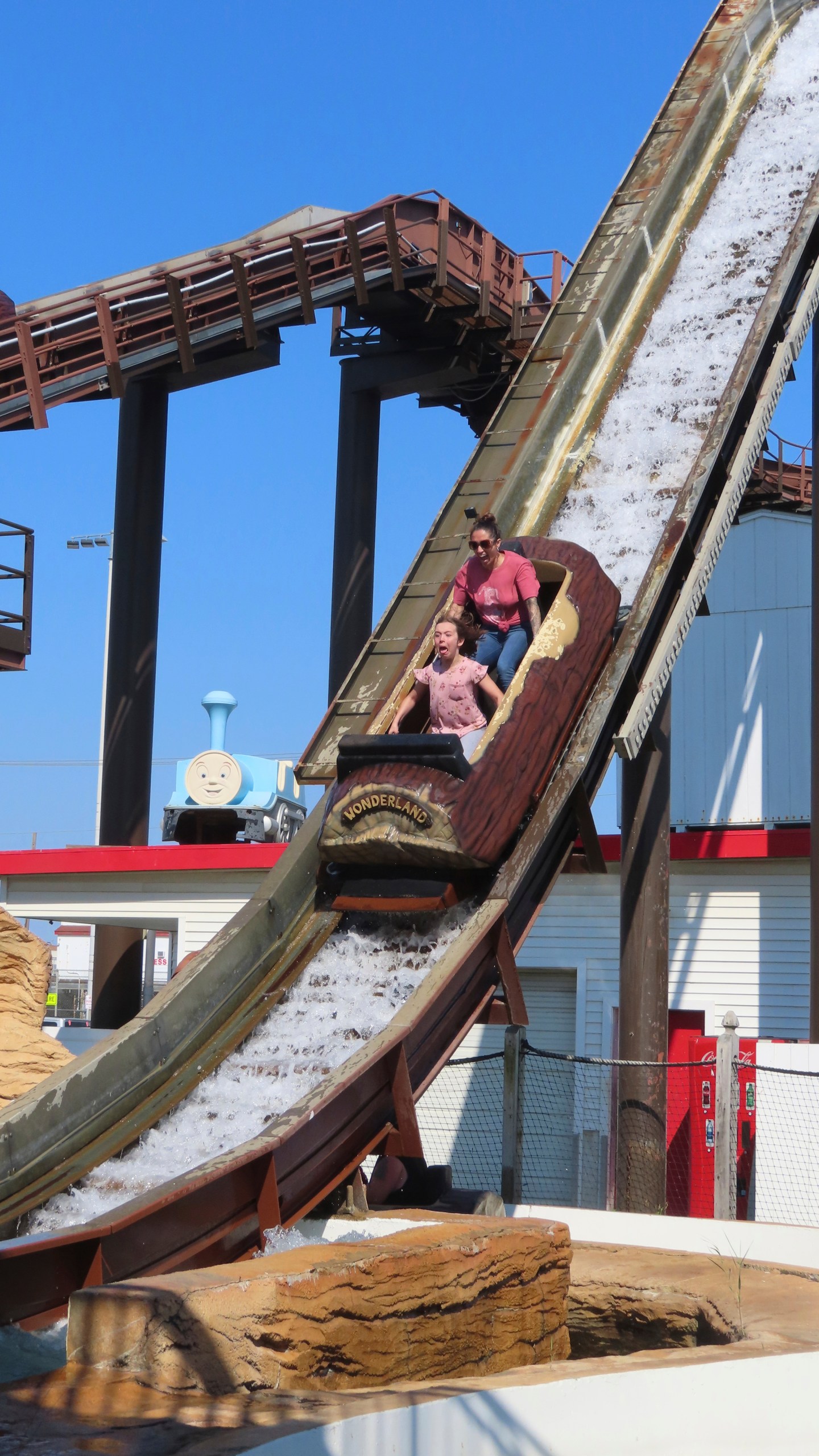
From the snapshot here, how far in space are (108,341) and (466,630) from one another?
21.3 ft

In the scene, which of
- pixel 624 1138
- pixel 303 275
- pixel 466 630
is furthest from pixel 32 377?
pixel 624 1138

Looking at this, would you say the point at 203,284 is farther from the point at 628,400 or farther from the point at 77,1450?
the point at 77,1450

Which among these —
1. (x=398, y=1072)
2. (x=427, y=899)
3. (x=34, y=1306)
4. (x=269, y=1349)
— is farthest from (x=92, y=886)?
(x=269, y=1349)

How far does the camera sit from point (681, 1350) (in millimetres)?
4555

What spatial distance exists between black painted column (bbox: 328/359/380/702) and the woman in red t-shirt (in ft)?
23.1

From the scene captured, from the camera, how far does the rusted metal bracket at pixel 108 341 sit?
544 inches

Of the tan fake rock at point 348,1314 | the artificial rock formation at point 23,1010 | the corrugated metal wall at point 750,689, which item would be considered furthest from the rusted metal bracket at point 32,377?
the tan fake rock at point 348,1314

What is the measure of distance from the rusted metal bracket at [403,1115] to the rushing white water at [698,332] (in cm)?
393

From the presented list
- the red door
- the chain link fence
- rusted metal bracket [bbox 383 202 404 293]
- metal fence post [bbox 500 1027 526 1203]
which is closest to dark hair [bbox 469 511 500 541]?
metal fence post [bbox 500 1027 526 1203]

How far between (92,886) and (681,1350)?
11.0 meters

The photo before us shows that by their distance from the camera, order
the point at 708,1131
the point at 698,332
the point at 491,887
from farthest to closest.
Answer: the point at 698,332 → the point at 708,1131 → the point at 491,887

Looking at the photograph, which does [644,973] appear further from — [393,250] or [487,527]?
[393,250]

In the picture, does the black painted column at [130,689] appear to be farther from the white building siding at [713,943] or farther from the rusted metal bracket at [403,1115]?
the rusted metal bracket at [403,1115]

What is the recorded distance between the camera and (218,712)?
2189 cm
